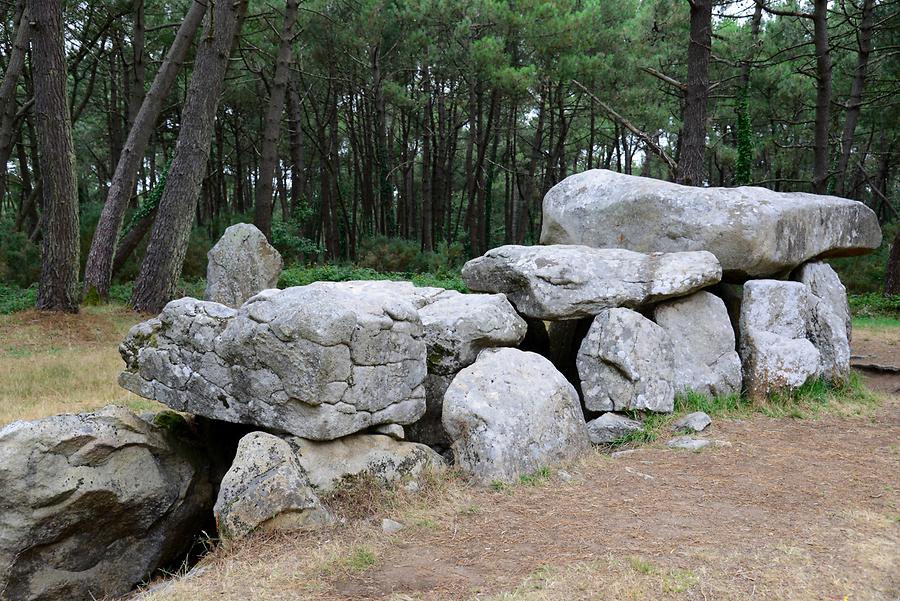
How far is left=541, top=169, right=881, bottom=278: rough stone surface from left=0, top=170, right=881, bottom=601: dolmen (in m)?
0.02

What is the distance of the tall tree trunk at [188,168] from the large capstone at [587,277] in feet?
21.6

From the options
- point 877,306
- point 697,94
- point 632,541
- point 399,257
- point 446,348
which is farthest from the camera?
point 399,257

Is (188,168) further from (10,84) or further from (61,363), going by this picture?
(10,84)

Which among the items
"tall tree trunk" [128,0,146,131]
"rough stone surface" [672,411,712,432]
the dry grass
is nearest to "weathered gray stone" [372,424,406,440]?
"rough stone surface" [672,411,712,432]

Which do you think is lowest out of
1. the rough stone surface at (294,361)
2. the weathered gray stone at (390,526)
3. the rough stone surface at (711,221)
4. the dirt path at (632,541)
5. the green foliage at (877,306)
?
the weathered gray stone at (390,526)

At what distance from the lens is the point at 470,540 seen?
399 centimetres

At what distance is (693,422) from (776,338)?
1.57 metres

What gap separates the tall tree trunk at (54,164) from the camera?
1080cm

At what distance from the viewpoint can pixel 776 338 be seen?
6.77 meters

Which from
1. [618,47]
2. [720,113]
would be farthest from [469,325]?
[720,113]

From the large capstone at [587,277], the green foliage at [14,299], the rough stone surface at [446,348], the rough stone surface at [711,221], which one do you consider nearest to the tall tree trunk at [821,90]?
the rough stone surface at [711,221]

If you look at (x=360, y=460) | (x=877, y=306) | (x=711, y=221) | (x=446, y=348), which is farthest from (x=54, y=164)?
(x=877, y=306)

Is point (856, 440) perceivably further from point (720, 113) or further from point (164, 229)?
point (720, 113)

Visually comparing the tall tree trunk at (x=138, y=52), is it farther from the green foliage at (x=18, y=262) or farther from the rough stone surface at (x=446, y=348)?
the rough stone surface at (x=446, y=348)
